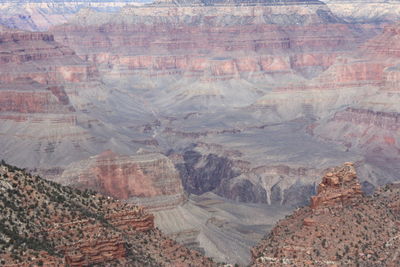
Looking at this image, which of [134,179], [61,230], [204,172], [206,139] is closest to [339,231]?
[61,230]

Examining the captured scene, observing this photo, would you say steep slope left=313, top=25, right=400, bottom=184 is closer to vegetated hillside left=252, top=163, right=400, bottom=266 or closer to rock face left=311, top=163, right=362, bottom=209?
rock face left=311, top=163, right=362, bottom=209

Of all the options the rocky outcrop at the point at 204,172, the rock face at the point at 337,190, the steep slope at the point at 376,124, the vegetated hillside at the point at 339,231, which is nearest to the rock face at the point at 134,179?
the rocky outcrop at the point at 204,172

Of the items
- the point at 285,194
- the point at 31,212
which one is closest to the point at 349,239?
the point at 31,212

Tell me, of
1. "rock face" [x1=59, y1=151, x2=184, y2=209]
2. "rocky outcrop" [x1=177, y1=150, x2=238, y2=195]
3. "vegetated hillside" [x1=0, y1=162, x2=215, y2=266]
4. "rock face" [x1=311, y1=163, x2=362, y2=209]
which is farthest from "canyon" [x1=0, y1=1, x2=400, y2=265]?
"vegetated hillside" [x1=0, y1=162, x2=215, y2=266]

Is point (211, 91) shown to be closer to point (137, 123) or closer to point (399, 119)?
point (137, 123)

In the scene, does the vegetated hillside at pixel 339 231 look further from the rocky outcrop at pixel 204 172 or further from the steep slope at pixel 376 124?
the steep slope at pixel 376 124

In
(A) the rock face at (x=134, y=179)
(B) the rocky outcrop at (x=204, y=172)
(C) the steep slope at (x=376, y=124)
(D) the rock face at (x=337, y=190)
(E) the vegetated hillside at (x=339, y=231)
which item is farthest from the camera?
(C) the steep slope at (x=376, y=124)
